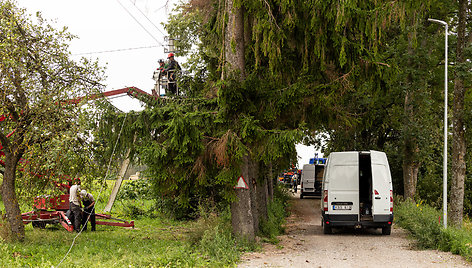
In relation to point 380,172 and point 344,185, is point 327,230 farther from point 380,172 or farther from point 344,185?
point 380,172

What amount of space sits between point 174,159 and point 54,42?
420cm

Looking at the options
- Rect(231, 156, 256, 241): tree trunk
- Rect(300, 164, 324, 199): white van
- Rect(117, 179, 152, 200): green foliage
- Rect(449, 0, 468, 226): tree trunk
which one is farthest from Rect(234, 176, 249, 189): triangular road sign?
Rect(300, 164, 324, 199): white van

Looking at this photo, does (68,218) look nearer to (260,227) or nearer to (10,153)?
(10,153)

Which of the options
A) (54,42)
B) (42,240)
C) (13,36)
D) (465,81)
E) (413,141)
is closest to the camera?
(13,36)

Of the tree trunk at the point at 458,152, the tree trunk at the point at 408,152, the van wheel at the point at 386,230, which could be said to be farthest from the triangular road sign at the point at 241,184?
the tree trunk at the point at 408,152

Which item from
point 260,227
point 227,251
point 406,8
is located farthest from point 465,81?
point 227,251

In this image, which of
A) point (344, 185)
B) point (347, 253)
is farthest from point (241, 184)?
point (344, 185)

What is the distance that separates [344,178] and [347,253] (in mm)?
3783

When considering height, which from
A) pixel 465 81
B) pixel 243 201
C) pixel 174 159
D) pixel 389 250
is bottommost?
pixel 389 250

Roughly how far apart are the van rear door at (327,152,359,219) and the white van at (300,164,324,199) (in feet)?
73.2

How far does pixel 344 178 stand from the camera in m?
16.0

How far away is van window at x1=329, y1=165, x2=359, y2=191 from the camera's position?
15.9m

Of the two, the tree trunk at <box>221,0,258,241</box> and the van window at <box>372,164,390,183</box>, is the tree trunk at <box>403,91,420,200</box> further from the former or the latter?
the tree trunk at <box>221,0,258,241</box>

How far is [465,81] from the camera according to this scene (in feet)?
52.2
